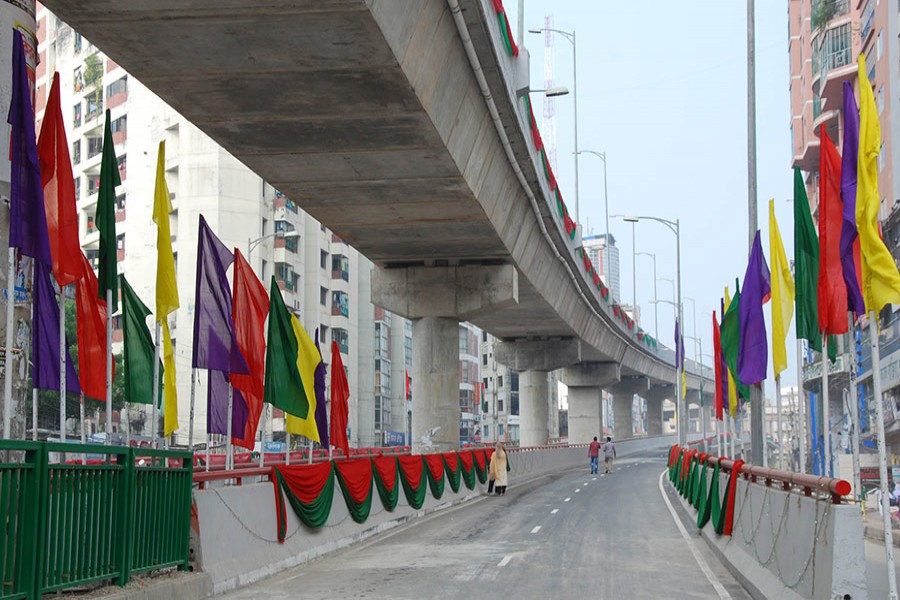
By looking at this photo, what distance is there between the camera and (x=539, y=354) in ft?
183

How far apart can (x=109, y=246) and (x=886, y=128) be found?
47.6 meters

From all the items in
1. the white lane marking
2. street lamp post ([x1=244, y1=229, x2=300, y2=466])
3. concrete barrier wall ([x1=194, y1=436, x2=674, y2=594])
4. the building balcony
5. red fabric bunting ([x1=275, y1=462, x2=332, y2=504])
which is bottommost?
the white lane marking

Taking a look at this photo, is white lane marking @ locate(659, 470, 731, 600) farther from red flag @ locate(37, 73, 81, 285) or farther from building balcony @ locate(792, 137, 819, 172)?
building balcony @ locate(792, 137, 819, 172)

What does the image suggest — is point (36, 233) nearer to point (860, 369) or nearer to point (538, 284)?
point (538, 284)

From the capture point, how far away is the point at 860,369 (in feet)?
193

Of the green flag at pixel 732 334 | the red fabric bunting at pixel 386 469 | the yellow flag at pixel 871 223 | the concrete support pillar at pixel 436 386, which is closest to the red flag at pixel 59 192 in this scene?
the yellow flag at pixel 871 223

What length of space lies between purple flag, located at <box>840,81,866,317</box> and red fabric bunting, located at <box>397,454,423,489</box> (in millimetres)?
14781

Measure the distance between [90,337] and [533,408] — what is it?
4433 cm

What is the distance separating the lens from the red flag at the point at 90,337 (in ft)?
50.7

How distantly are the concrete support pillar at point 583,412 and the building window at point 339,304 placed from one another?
18.2 meters

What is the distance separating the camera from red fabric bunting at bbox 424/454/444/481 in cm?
2834

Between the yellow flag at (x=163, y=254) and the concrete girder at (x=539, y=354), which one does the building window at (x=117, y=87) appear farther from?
the yellow flag at (x=163, y=254)

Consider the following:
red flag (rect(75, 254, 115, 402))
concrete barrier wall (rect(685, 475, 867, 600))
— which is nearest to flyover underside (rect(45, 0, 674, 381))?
red flag (rect(75, 254, 115, 402))

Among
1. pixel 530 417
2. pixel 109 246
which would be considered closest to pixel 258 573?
pixel 109 246
